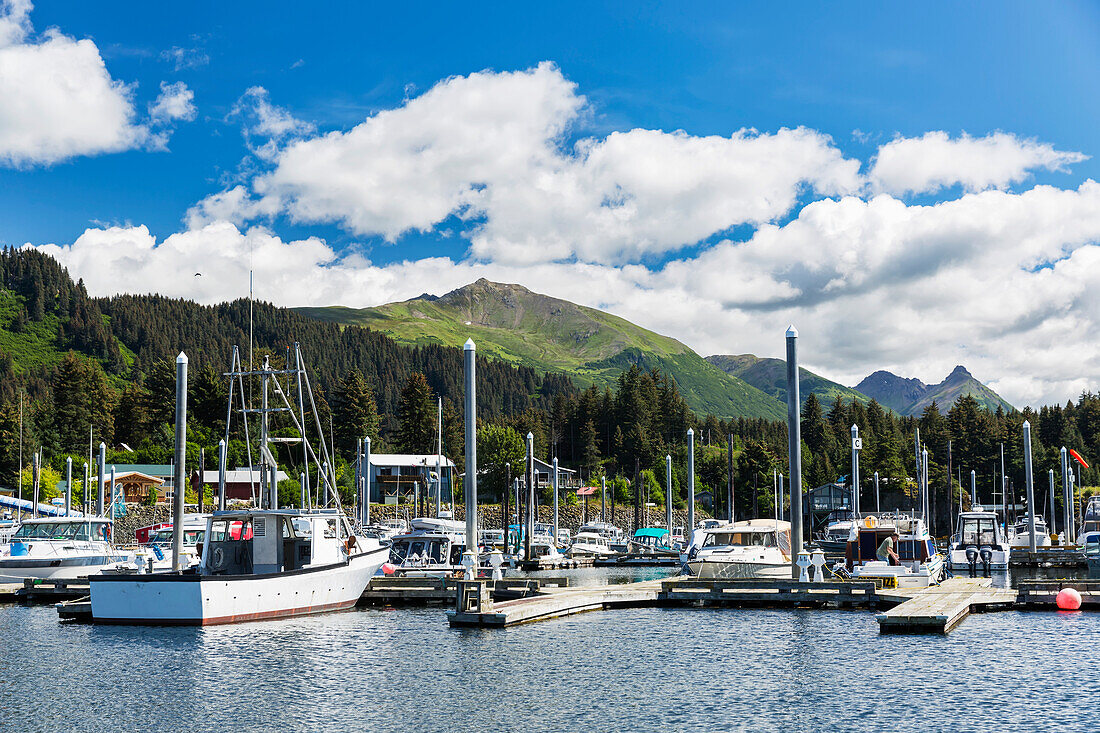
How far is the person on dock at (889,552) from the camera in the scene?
47719 millimetres

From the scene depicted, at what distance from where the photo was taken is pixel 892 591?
38000 millimetres

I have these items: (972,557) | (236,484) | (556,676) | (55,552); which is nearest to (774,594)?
(556,676)

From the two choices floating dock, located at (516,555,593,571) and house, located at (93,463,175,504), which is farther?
house, located at (93,463,175,504)

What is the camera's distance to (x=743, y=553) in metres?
47.0

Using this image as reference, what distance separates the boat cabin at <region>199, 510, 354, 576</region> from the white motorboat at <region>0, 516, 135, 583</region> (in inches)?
649

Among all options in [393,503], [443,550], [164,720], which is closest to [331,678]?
[164,720]

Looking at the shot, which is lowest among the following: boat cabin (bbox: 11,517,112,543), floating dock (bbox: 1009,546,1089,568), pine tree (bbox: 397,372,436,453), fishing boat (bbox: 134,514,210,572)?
floating dock (bbox: 1009,546,1089,568)

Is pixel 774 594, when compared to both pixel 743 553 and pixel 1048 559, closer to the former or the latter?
pixel 743 553

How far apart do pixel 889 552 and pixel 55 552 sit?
128ft

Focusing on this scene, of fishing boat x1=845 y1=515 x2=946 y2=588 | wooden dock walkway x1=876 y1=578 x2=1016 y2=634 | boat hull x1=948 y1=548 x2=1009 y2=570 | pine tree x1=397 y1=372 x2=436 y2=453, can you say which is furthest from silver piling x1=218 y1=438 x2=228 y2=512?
pine tree x1=397 y1=372 x2=436 y2=453

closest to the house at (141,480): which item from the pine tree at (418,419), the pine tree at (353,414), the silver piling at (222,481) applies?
the pine tree at (353,414)

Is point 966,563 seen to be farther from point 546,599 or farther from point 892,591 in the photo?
point 546,599

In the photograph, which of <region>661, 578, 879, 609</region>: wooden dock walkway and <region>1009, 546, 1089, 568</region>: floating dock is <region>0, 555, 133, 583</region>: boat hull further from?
<region>1009, 546, 1089, 568</region>: floating dock

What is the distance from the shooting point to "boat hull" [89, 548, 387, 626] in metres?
31.5
